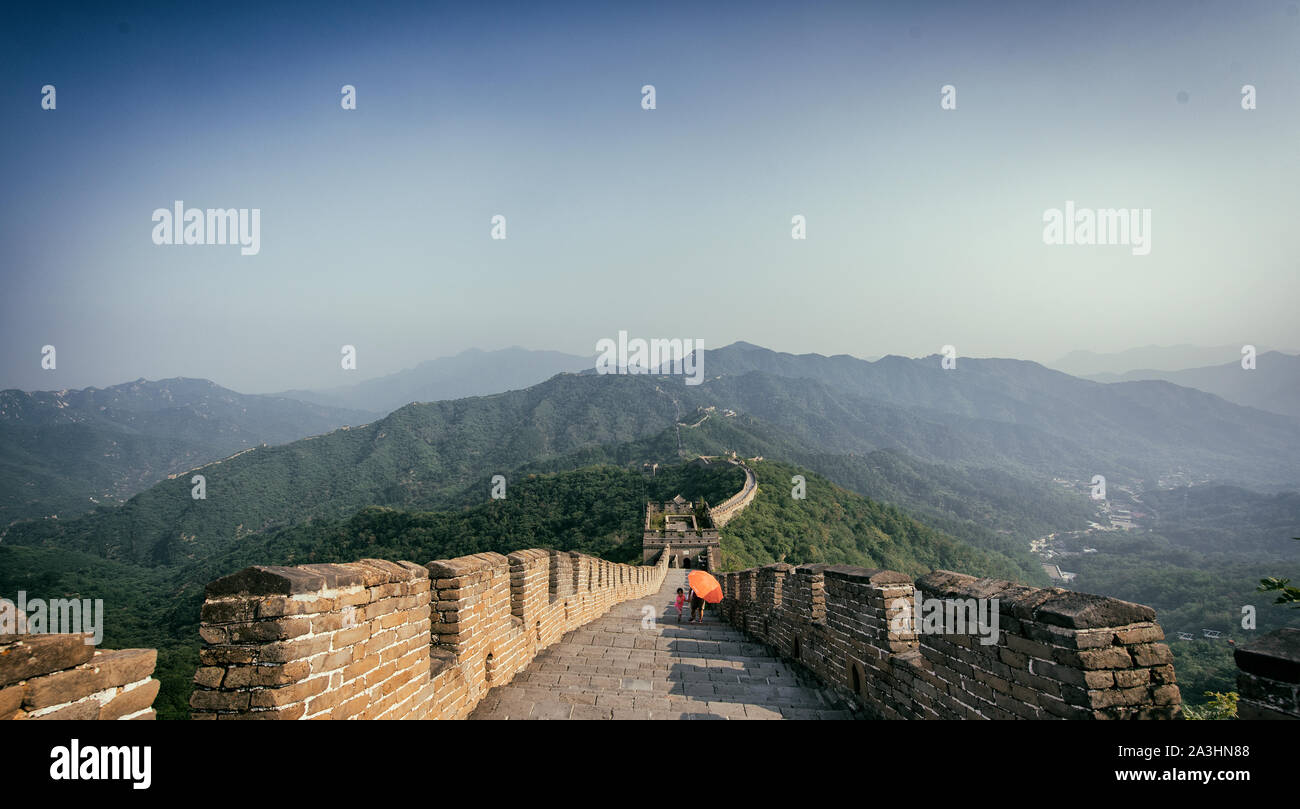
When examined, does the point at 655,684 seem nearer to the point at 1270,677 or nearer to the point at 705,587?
the point at 1270,677

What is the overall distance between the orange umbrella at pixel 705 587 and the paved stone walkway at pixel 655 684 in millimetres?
1806

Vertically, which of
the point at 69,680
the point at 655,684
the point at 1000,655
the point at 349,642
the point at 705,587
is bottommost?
the point at 705,587

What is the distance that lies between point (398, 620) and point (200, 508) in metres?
91.2

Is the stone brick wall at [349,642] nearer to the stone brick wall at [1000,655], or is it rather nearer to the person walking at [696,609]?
the stone brick wall at [1000,655]

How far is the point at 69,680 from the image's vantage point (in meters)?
2.12

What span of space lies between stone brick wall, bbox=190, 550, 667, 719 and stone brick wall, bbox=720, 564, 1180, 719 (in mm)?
3621

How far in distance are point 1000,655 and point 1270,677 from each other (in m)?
1.17

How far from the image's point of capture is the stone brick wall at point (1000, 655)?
294 centimetres

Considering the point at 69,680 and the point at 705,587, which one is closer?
the point at 69,680

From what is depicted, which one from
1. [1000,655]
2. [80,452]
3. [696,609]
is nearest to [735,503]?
[696,609]

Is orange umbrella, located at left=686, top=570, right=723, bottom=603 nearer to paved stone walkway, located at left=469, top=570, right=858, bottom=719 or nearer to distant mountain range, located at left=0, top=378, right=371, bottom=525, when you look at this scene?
paved stone walkway, located at left=469, top=570, right=858, bottom=719

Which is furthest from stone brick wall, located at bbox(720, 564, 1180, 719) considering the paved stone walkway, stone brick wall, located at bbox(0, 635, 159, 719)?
stone brick wall, located at bbox(0, 635, 159, 719)

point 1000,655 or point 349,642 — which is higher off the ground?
point 349,642

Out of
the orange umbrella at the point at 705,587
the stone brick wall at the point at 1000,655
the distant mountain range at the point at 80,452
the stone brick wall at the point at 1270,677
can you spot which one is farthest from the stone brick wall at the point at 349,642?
the distant mountain range at the point at 80,452
